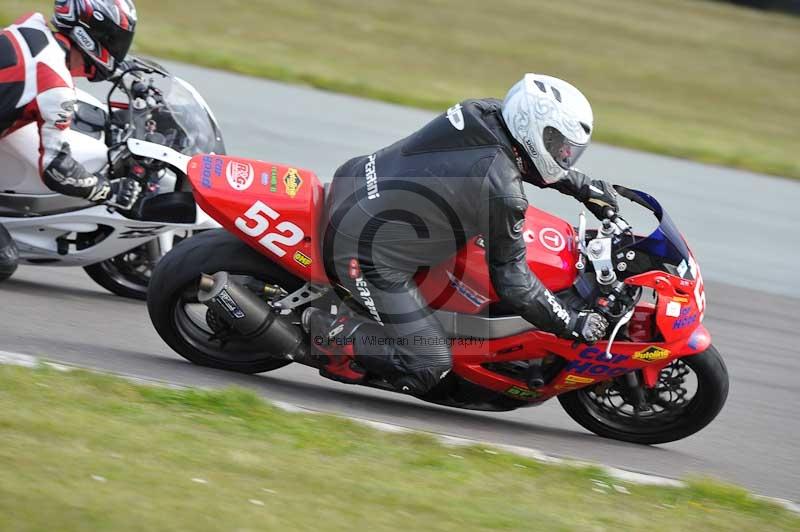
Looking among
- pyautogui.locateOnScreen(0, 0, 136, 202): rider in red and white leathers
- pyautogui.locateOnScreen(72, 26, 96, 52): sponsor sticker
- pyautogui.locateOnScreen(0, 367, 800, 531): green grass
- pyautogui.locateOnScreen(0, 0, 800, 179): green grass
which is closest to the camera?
pyautogui.locateOnScreen(0, 367, 800, 531): green grass

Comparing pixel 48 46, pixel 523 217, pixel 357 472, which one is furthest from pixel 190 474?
pixel 48 46

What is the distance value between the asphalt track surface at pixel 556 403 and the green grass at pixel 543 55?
2392mm

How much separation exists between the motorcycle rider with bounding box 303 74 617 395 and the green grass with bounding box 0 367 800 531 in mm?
526

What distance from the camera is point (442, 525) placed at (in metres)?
3.91

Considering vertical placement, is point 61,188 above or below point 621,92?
below

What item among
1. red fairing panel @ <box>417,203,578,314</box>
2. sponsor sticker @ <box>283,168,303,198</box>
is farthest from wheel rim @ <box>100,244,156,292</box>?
red fairing panel @ <box>417,203,578,314</box>

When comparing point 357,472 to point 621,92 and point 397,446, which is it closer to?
point 397,446

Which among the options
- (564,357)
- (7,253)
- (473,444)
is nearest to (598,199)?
(564,357)

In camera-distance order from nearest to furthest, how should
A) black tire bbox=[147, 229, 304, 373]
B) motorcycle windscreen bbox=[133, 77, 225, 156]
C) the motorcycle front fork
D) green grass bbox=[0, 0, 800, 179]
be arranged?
black tire bbox=[147, 229, 304, 373]
the motorcycle front fork
motorcycle windscreen bbox=[133, 77, 225, 156]
green grass bbox=[0, 0, 800, 179]

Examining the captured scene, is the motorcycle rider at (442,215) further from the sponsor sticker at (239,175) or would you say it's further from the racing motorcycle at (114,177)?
the racing motorcycle at (114,177)

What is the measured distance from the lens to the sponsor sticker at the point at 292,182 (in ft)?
17.0

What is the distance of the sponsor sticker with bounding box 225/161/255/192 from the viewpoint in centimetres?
516

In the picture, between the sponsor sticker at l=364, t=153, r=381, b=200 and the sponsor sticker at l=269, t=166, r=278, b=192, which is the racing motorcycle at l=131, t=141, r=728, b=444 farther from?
the sponsor sticker at l=364, t=153, r=381, b=200

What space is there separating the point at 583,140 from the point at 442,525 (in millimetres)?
1884
